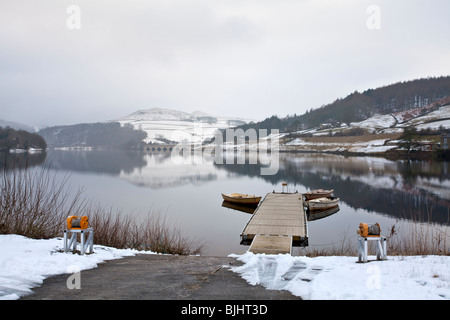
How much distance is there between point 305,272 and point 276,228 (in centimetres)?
1344

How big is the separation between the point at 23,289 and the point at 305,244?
16067 millimetres

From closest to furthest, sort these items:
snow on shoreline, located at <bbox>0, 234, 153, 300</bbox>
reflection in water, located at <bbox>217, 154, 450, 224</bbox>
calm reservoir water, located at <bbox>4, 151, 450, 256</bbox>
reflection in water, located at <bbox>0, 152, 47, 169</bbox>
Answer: snow on shoreline, located at <bbox>0, 234, 153, 300</bbox>, reflection in water, located at <bbox>0, 152, 47, 169</bbox>, calm reservoir water, located at <bbox>4, 151, 450, 256</bbox>, reflection in water, located at <bbox>217, 154, 450, 224</bbox>

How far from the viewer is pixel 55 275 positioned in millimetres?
7660

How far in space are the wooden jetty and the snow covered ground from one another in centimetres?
632

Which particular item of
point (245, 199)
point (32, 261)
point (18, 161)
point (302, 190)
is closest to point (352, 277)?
point (32, 261)

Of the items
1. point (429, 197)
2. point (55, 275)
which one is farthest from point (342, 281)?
point (429, 197)

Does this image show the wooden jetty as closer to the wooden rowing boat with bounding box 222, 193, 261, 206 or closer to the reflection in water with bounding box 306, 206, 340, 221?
the reflection in water with bounding box 306, 206, 340, 221

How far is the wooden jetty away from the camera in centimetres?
1598

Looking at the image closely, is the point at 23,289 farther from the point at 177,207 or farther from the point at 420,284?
the point at 177,207

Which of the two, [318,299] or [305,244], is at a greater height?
[318,299]

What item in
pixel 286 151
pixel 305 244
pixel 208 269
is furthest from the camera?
pixel 286 151

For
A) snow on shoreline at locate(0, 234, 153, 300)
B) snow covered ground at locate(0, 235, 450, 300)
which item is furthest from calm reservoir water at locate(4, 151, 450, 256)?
snow on shoreline at locate(0, 234, 153, 300)

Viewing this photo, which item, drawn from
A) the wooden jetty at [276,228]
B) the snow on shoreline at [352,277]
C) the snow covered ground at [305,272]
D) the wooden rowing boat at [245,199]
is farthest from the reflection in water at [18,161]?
the wooden rowing boat at [245,199]
